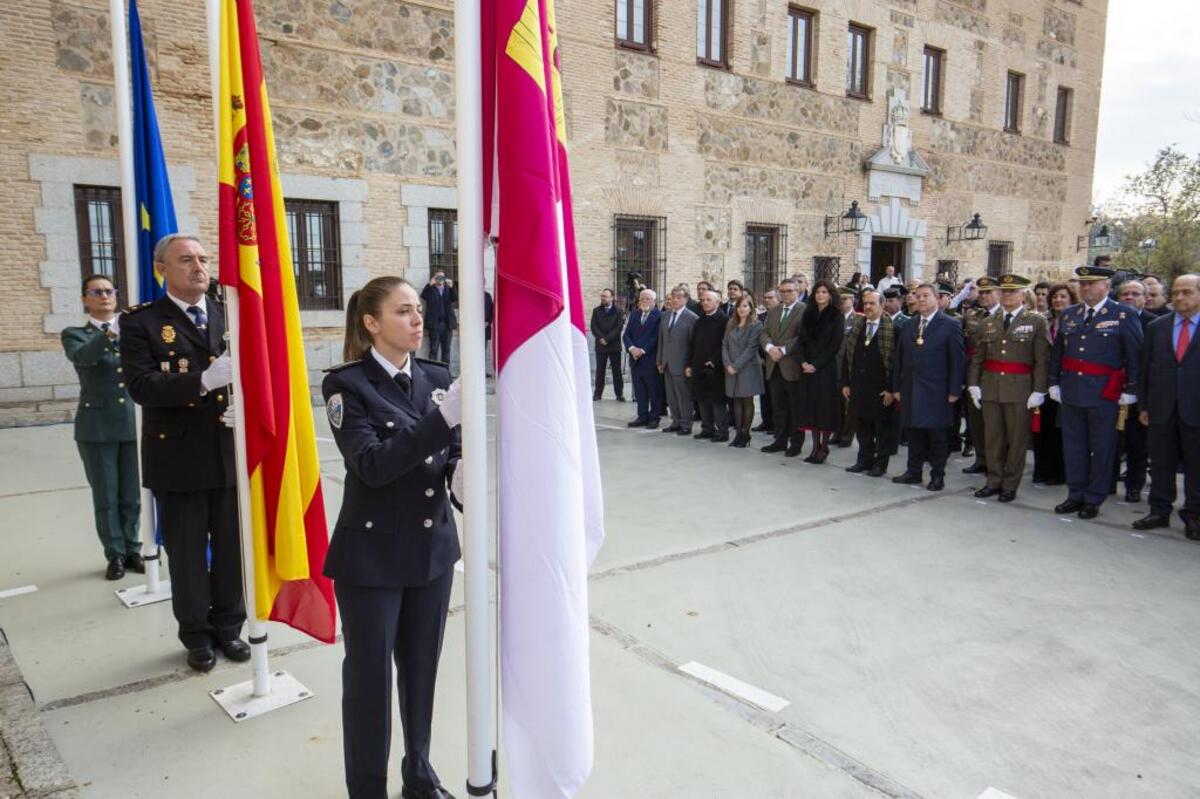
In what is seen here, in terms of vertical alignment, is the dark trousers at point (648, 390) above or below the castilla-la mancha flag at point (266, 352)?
below

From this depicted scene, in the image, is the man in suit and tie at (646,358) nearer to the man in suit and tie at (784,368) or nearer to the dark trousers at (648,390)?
the dark trousers at (648,390)

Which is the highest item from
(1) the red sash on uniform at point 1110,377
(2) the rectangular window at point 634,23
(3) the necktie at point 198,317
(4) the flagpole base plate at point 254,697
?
(2) the rectangular window at point 634,23

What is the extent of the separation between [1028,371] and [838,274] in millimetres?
11342

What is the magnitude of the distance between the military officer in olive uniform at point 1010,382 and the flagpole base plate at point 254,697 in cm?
595

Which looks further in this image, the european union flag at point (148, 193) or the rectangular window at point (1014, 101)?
the rectangular window at point (1014, 101)

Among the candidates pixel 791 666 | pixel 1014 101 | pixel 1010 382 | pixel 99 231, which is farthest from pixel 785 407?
pixel 1014 101

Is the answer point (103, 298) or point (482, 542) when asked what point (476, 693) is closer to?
point (482, 542)

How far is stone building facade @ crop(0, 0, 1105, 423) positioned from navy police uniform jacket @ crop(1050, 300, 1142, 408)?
8702 mm

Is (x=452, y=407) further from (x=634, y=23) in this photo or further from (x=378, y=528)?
(x=634, y=23)

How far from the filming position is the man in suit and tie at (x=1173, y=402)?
19.3ft

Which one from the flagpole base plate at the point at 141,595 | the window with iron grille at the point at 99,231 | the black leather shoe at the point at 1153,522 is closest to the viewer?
the flagpole base plate at the point at 141,595

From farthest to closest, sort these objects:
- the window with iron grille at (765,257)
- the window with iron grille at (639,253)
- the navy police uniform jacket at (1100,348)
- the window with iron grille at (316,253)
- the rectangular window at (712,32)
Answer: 1. the window with iron grille at (765,257)
2. the rectangular window at (712,32)
3. the window with iron grille at (639,253)
4. the window with iron grille at (316,253)
5. the navy police uniform jacket at (1100,348)

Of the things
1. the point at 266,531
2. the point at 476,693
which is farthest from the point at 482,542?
the point at 266,531

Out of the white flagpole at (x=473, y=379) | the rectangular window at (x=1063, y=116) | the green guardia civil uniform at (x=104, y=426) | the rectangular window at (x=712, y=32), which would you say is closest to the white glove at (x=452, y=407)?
the white flagpole at (x=473, y=379)
